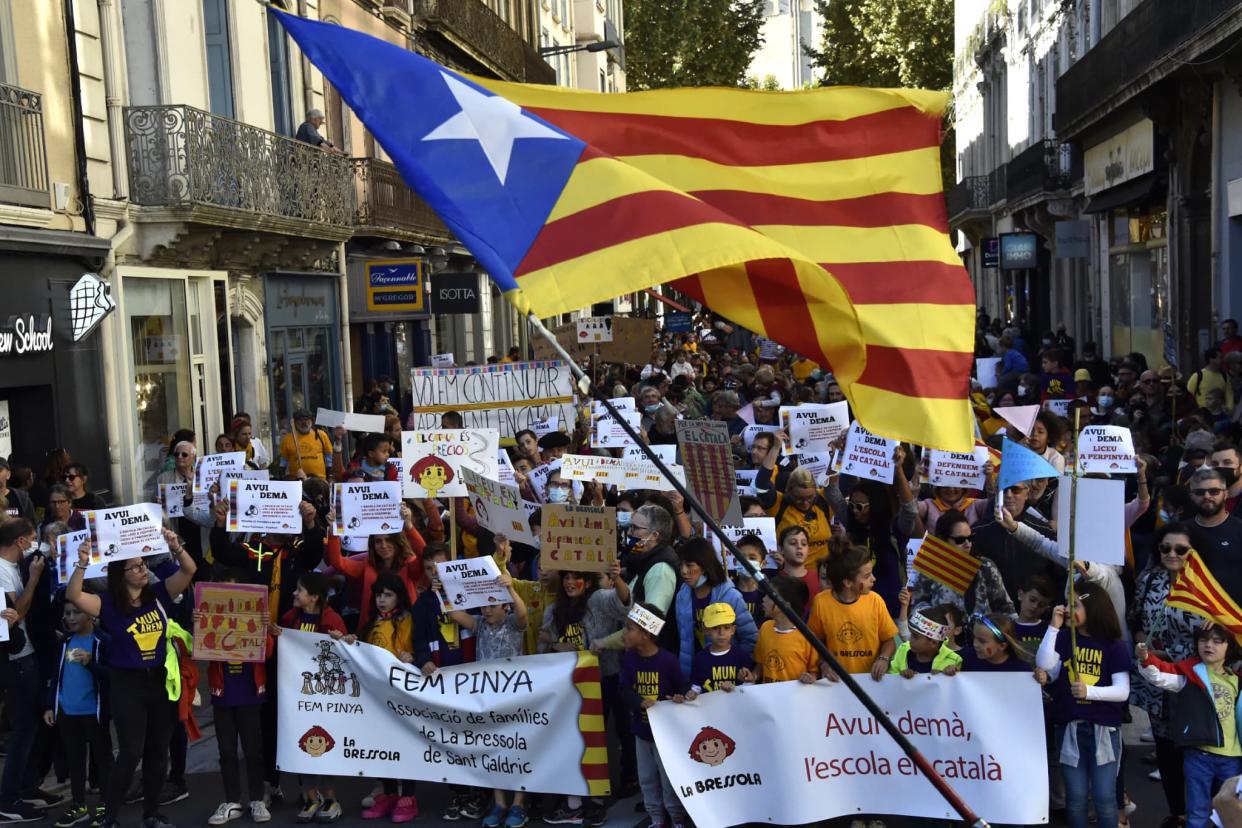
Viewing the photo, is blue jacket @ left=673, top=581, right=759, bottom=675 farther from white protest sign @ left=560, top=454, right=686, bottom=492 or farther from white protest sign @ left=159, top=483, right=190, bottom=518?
white protest sign @ left=159, top=483, right=190, bottom=518

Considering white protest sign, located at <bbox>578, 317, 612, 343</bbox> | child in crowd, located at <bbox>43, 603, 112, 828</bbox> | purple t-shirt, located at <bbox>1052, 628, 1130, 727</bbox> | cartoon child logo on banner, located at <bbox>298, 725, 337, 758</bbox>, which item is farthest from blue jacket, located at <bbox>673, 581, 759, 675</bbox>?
white protest sign, located at <bbox>578, 317, 612, 343</bbox>

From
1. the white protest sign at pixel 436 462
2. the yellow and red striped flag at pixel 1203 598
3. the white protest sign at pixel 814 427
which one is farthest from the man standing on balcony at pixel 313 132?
the yellow and red striped flag at pixel 1203 598

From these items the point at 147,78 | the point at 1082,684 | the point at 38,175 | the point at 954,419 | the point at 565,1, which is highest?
the point at 565,1

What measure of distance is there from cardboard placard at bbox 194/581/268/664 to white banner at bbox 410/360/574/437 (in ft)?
15.9

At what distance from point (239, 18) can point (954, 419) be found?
53.1 feet

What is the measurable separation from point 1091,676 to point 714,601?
201cm

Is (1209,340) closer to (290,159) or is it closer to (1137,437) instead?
(1137,437)

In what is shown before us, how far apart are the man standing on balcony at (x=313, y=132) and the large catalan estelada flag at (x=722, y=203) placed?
1437 centimetres

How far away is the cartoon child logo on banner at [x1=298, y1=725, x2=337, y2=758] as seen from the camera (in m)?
8.70

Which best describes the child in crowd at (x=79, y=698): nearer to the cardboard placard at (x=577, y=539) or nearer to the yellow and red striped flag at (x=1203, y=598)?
the cardboard placard at (x=577, y=539)

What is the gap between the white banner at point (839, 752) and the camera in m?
7.60

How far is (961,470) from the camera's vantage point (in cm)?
977

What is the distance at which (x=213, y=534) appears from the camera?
9.70 m

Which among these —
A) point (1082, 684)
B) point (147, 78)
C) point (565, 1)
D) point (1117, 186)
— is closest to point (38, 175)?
point (147, 78)
